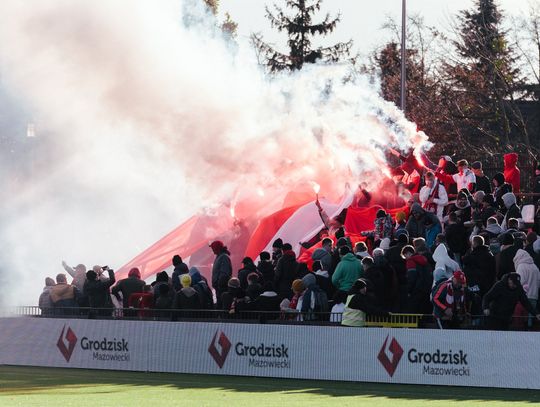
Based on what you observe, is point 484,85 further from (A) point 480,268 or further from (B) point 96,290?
(A) point 480,268

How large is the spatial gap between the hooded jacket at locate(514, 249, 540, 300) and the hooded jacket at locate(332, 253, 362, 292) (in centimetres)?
290

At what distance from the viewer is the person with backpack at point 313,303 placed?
87.8 ft

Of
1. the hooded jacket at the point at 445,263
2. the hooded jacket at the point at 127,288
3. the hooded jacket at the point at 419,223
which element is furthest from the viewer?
the hooded jacket at the point at 127,288

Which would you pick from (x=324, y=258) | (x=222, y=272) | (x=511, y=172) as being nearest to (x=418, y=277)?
(x=324, y=258)

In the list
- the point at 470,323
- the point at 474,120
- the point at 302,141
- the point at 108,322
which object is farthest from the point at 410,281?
the point at 474,120

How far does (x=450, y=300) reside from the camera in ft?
81.9

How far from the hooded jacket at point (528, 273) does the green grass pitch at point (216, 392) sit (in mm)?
1667

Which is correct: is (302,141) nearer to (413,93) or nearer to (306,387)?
(306,387)

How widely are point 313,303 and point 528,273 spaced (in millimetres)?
3848

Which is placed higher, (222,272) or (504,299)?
(222,272)

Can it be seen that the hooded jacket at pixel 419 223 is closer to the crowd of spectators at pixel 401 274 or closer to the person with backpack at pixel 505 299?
the crowd of spectators at pixel 401 274

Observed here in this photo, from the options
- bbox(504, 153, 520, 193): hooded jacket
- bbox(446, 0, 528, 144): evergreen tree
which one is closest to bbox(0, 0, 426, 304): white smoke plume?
bbox(504, 153, 520, 193): hooded jacket

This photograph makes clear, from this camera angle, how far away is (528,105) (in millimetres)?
65875

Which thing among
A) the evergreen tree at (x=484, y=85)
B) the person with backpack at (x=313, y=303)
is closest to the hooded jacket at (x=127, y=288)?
the person with backpack at (x=313, y=303)
